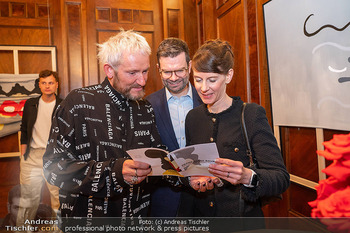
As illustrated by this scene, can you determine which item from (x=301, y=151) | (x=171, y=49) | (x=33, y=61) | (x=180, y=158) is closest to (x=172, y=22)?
(x=33, y=61)

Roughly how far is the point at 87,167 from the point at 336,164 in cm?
111

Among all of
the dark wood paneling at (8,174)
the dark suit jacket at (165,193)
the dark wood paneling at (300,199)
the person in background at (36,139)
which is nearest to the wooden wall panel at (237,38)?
the dark wood paneling at (300,199)

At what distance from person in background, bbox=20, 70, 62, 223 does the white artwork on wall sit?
9.48 feet

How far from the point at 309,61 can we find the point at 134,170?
161cm

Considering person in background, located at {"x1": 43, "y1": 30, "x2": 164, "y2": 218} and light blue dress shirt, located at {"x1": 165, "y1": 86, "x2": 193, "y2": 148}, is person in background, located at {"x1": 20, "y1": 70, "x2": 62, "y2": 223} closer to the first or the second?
light blue dress shirt, located at {"x1": 165, "y1": 86, "x2": 193, "y2": 148}

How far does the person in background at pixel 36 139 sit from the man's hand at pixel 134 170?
2982mm

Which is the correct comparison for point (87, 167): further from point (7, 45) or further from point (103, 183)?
point (7, 45)

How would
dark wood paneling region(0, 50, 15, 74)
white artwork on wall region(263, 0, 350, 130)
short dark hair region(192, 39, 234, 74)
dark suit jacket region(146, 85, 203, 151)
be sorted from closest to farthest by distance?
short dark hair region(192, 39, 234, 74) < white artwork on wall region(263, 0, 350, 130) < dark suit jacket region(146, 85, 203, 151) < dark wood paneling region(0, 50, 15, 74)

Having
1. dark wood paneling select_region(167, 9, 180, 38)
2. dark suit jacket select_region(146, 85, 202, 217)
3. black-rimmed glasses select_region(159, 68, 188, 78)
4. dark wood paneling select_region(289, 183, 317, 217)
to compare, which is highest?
dark wood paneling select_region(167, 9, 180, 38)

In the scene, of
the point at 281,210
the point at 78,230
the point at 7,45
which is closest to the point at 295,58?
the point at 281,210

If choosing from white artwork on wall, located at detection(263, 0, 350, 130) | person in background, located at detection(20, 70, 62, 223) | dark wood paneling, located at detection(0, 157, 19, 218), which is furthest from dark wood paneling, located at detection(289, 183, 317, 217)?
dark wood paneling, located at detection(0, 157, 19, 218)

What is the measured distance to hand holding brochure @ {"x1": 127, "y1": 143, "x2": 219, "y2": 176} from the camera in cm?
126

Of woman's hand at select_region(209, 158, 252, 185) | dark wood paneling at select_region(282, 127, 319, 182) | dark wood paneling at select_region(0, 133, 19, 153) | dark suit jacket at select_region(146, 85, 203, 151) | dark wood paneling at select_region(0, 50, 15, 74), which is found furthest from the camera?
dark wood paneling at select_region(0, 133, 19, 153)

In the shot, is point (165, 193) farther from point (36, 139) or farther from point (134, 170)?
point (36, 139)
